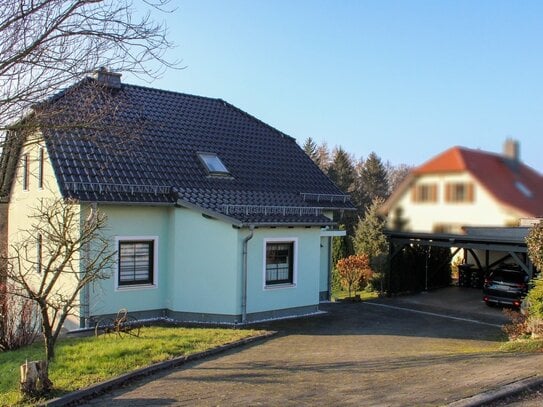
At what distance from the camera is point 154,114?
18.4m

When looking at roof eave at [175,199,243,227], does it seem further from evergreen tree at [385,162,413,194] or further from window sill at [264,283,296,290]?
evergreen tree at [385,162,413,194]

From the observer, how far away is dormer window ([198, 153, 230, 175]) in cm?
1689

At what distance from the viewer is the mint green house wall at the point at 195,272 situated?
14.2m

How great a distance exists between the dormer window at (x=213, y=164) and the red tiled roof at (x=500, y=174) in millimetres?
15785

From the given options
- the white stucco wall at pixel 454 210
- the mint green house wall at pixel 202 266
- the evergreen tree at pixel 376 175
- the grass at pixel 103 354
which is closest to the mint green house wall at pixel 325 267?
the mint green house wall at pixel 202 266

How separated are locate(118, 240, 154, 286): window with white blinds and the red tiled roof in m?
14.1

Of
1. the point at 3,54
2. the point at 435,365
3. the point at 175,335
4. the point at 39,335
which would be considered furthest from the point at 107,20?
the point at 39,335

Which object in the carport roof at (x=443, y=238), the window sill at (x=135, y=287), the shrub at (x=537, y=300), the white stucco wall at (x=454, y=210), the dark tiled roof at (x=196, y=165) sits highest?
the dark tiled roof at (x=196, y=165)

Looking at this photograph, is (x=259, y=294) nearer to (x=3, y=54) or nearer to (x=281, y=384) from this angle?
(x=281, y=384)

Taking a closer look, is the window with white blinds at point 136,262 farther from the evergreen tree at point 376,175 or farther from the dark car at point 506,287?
the dark car at point 506,287

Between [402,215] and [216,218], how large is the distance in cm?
1303

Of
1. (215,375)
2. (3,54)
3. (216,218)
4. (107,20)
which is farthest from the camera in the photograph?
(216,218)

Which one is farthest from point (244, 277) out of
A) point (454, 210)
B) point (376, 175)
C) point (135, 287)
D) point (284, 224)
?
point (454, 210)

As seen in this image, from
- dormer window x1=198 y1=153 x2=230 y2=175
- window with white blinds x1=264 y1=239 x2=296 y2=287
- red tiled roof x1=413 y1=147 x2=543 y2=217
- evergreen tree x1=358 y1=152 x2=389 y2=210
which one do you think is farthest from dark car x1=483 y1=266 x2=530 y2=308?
red tiled roof x1=413 y1=147 x2=543 y2=217
